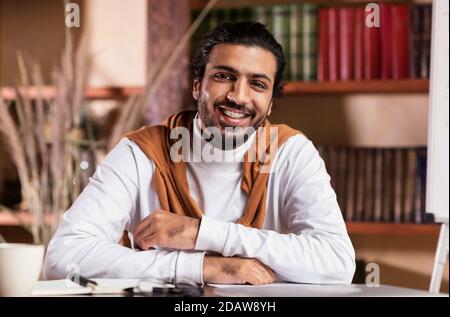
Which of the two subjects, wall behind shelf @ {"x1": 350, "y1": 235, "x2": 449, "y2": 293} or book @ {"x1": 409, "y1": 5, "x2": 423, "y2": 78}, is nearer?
book @ {"x1": 409, "y1": 5, "x2": 423, "y2": 78}

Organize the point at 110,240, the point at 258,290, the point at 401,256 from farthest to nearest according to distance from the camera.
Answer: the point at 401,256
the point at 110,240
the point at 258,290

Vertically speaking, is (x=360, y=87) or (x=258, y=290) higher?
(x=360, y=87)

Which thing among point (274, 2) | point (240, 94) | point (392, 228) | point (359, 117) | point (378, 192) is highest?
point (274, 2)

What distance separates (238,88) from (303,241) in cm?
38

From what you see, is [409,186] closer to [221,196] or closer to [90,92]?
[221,196]

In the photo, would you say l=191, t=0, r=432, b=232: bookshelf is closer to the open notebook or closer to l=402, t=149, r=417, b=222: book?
l=402, t=149, r=417, b=222: book

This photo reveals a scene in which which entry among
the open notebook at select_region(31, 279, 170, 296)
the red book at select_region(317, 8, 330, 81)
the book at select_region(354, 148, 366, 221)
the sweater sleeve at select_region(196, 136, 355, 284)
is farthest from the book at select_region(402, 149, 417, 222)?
the open notebook at select_region(31, 279, 170, 296)

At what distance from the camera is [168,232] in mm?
1268

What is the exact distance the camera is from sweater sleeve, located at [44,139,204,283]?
1202 mm

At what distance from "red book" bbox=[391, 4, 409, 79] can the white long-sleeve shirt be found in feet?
2.69

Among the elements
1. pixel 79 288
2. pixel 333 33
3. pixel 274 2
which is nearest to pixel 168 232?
pixel 79 288

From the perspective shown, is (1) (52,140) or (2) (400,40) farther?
(1) (52,140)

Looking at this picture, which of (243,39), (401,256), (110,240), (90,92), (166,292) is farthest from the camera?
(90,92)
